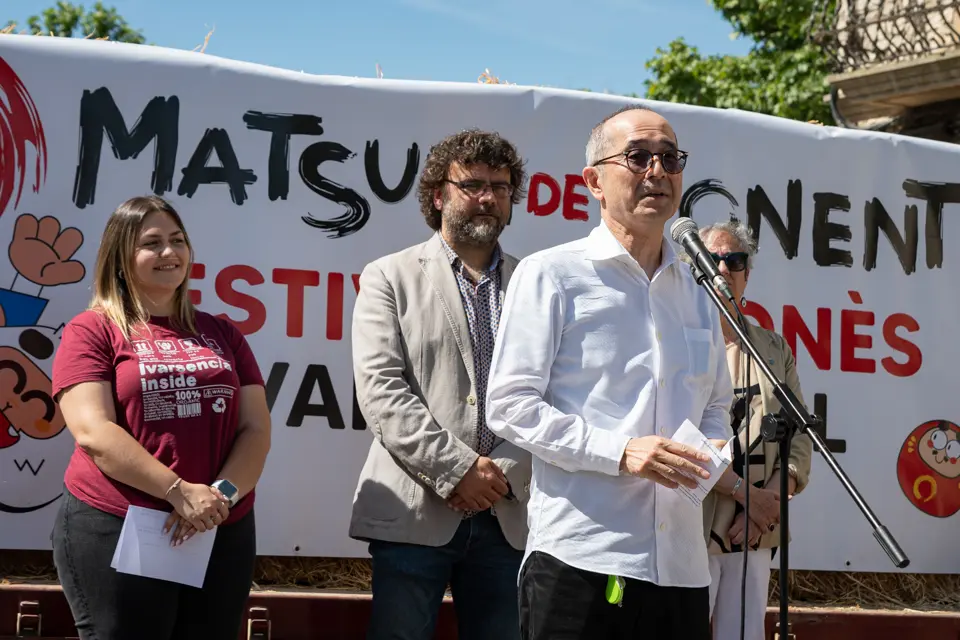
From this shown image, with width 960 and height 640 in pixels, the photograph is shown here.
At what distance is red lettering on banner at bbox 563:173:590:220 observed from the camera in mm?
4676

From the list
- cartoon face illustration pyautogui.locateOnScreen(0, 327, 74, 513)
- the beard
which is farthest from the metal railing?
cartoon face illustration pyautogui.locateOnScreen(0, 327, 74, 513)

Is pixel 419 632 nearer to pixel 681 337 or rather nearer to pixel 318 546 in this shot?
pixel 318 546

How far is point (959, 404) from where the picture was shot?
5.05m

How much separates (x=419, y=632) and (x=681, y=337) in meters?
1.39

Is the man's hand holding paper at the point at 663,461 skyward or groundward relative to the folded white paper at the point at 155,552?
skyward

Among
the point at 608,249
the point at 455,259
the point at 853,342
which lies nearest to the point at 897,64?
the point at 853,342

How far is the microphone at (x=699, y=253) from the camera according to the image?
8.53 ft

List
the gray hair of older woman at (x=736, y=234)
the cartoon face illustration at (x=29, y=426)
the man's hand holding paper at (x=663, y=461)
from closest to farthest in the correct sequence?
1. the man's hand holding paper at (x=663, y=461)
2. the gray hair of older woman at (x=736, y=234)
3. the cartoon face illustration at (x=29, y=426)

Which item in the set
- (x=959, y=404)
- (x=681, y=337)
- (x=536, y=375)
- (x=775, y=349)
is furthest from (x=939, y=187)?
(x=536, y=375)

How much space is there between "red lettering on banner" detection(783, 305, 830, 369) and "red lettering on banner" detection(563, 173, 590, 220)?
3.34 ft

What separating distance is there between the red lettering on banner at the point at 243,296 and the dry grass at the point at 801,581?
3.02 ft

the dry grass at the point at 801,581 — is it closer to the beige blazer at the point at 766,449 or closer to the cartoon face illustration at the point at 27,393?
the cartoon face illustration at the point at 27,393

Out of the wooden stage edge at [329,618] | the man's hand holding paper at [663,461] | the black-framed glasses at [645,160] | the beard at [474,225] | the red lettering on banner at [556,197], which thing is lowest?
the wooden stage edge at [329,618]

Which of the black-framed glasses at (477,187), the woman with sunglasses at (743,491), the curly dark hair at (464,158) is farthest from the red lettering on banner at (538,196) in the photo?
the woman with sunglasses at (743,491)
